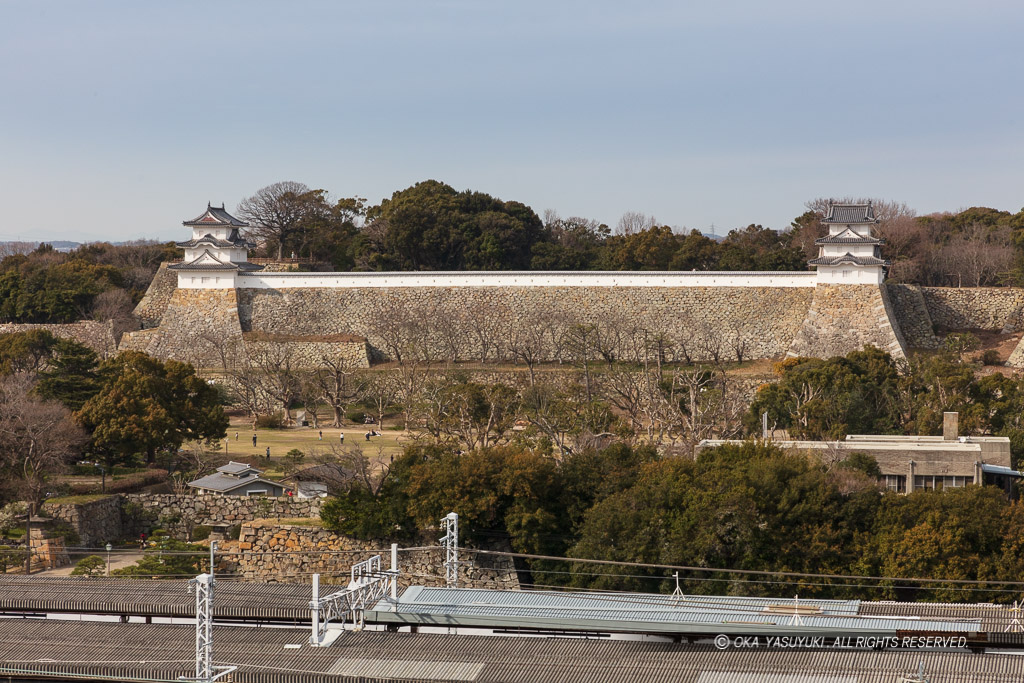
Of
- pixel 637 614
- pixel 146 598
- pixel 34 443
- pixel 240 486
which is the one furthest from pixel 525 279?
pixel 637 614

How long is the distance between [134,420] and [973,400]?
1827 cm

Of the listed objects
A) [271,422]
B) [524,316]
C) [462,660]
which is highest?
[524,316]

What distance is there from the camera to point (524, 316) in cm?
3925

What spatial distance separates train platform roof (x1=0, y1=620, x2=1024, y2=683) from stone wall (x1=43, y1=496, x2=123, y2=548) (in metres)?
8.31

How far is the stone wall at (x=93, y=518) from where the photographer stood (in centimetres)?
2278

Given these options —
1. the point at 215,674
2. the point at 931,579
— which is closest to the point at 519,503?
the point at 931,579

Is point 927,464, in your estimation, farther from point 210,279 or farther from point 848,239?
point 210,279

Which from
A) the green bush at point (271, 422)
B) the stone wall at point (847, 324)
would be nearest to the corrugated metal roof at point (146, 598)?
the green bush at point (271, 422)

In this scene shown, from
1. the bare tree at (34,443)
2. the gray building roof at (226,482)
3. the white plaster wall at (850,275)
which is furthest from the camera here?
the white plaster wall at (850,275)

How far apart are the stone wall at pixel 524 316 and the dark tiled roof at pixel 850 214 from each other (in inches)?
94.2

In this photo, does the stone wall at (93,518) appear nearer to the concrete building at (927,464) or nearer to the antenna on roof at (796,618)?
the concrete building at (927,464)

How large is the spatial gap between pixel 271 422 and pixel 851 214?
18162 millimetres

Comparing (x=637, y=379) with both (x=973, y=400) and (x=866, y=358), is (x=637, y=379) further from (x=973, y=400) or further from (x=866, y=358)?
(x=973, y=400)

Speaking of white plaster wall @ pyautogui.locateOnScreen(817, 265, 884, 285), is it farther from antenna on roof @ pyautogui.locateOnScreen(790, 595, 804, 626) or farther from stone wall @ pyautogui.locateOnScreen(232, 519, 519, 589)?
antenna on roof @ pyautogui.locateOnScreen(790, 595, 804, 626)
